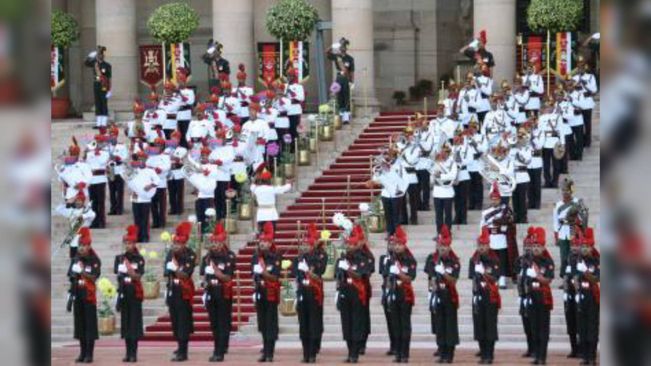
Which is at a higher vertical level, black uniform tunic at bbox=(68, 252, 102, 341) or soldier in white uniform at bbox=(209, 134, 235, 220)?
soldier in white uniform at bbox=(209, 134, 235, 220)

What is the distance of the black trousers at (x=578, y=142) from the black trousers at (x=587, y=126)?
1.04 feet

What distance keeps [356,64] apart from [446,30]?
490cm

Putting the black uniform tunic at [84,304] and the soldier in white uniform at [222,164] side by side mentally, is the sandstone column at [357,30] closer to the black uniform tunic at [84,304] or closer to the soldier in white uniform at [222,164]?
the soldier in white uniform at [222,164]

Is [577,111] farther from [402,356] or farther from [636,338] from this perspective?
[636,338]

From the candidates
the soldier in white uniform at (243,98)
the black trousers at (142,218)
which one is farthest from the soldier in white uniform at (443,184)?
the soldier in white uniform at (243,98)

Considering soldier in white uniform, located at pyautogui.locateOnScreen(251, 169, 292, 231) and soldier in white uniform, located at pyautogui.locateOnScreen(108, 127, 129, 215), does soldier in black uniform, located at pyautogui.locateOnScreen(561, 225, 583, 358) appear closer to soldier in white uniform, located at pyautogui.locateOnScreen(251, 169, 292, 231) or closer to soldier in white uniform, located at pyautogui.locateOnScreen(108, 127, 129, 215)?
soldier in white uniform, located at pyautogui.locateOnScreen(251, 169, 292, 231)

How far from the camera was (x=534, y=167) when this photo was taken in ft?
89.6

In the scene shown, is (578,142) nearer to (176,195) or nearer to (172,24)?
(176,195)

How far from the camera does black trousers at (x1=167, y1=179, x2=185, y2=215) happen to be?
29094mm

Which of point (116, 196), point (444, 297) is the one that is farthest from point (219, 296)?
point (116, 196)

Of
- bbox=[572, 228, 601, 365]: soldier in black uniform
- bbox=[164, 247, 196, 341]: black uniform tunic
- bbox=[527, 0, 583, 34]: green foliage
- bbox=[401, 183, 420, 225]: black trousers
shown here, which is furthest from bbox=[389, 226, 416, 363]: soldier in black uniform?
bbox=[527, 0, 583, 34]: green foliage

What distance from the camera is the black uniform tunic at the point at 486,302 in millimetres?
20188

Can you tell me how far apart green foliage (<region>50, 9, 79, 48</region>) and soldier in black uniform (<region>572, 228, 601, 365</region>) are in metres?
21.1

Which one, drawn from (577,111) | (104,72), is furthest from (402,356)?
(104,72)
